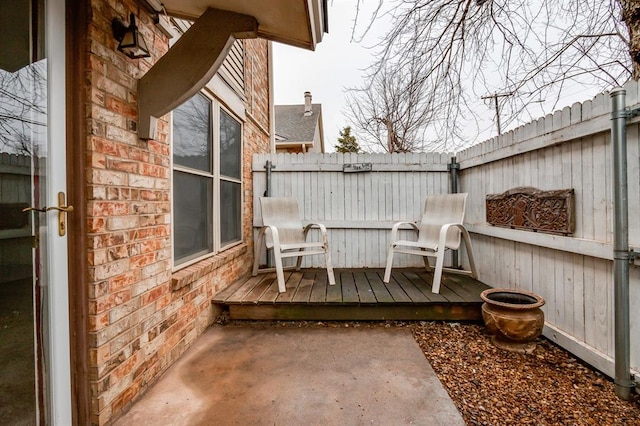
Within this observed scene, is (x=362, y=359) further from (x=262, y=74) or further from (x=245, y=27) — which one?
(x=262, y=74)

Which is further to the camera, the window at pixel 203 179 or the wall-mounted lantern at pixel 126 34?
the window at pixel 203 179

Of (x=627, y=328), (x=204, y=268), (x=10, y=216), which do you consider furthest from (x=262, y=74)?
(x=627, y=328)

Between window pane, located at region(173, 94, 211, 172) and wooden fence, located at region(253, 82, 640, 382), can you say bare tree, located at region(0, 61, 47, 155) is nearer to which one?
window pane, located at region(173, 94, 211, 172)

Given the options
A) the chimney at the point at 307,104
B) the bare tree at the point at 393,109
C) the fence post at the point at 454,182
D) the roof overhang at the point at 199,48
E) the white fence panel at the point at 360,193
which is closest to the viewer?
the roof overhang at the point at 199,48

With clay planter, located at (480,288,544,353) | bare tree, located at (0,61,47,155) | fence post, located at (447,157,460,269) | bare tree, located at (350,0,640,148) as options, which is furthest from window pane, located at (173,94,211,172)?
fence post, located at (447,157,460,269)

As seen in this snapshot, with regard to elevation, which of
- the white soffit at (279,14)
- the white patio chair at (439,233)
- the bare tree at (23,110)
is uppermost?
the white soffit at (279,14)

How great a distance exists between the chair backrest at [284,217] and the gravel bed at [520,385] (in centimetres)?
166

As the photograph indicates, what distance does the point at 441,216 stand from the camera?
3254 millimetres

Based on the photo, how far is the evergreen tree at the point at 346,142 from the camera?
14.4 metres

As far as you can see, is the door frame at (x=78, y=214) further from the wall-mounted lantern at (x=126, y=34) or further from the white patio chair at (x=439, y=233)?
the white patio chair at (x=439, y=233)

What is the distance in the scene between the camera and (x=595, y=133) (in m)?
1.80

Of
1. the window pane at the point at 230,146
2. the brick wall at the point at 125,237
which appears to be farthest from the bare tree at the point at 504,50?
the brick wall at the point at 125,237

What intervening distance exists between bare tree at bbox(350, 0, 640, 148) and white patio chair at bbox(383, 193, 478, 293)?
1091mm

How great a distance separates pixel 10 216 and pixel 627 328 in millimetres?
2864
